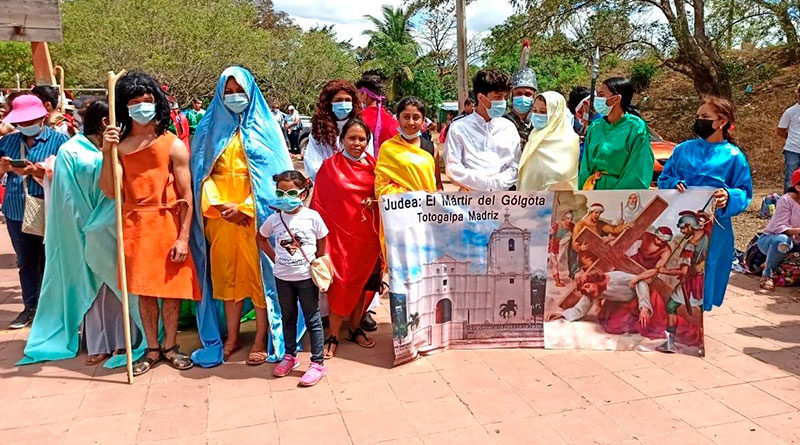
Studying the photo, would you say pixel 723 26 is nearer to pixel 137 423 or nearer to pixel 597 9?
pixel 597 9

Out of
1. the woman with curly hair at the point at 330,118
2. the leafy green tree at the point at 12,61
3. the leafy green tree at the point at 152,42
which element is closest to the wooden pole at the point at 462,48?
the woman with curly hair at the point at 330,118

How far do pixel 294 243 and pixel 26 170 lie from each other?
84.4 inches

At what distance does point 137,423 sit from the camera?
313cm

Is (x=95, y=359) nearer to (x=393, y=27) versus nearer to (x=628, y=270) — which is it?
(x=628, y=270)

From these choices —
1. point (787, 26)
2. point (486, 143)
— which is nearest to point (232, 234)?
point (486, 143)

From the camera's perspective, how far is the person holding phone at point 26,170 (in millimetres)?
4250

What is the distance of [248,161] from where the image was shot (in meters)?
3.78

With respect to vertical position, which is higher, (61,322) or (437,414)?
(61,322)

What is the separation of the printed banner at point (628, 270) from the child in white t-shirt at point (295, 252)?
4.97 feet

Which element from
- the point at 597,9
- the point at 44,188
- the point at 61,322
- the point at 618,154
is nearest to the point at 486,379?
the point at 618,154

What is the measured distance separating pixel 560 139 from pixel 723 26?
10.6 meters

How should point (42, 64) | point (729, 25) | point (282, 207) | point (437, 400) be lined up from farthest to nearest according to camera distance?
point (729, 25) < point (42, 64) < point (282, 207) < point (437, 400)

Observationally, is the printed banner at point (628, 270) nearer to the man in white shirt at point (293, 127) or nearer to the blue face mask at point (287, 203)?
the blue face mask at point (287, 203)

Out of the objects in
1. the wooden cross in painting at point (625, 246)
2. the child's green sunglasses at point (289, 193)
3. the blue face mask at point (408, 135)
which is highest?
the blue face mask at point (408, 135)
